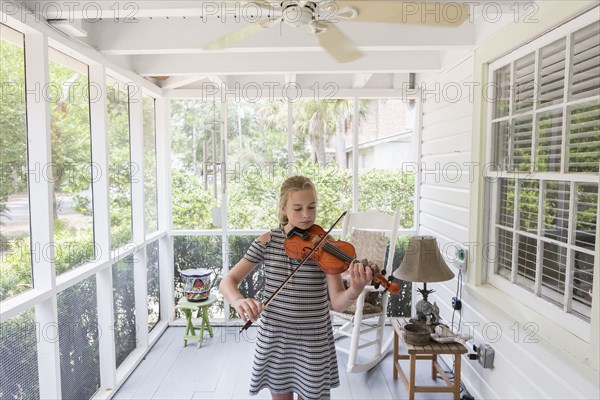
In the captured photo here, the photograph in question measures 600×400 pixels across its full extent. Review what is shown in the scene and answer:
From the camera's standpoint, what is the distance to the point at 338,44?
6.07 feet

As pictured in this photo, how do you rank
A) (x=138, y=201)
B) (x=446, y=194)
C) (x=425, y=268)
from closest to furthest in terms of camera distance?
(x=425, y=268), (x=446, y=194), (x=138, y=201)

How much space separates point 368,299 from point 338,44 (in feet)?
6.96

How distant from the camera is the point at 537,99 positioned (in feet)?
6.47

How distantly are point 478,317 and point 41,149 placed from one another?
8.60 feet

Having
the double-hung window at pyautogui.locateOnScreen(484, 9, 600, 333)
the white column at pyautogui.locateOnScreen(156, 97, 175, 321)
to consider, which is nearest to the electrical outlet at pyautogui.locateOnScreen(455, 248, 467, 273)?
the double-hung window at pyautogui.locateOnScreen(484, 9, 600, 333)

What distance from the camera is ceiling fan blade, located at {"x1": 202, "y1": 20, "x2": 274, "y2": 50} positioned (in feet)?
5.58

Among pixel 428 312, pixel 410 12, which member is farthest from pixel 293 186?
pixel 428 312

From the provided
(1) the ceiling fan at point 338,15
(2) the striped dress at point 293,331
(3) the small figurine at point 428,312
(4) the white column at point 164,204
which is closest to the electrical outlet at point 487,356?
(3) the small figurine at point 428,312

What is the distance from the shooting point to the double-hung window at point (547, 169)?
1.63 metres

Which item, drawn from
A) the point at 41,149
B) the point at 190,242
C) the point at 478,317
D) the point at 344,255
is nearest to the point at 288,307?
the point at 344,255

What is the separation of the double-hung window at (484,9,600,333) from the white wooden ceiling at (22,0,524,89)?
305mm

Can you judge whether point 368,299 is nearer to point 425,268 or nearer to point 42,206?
point 425,268

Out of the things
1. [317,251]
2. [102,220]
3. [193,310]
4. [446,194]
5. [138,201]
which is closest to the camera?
[317,251]

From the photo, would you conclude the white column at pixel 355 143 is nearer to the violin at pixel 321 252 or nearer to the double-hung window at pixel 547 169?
the double-hung window at pixel 547 169
